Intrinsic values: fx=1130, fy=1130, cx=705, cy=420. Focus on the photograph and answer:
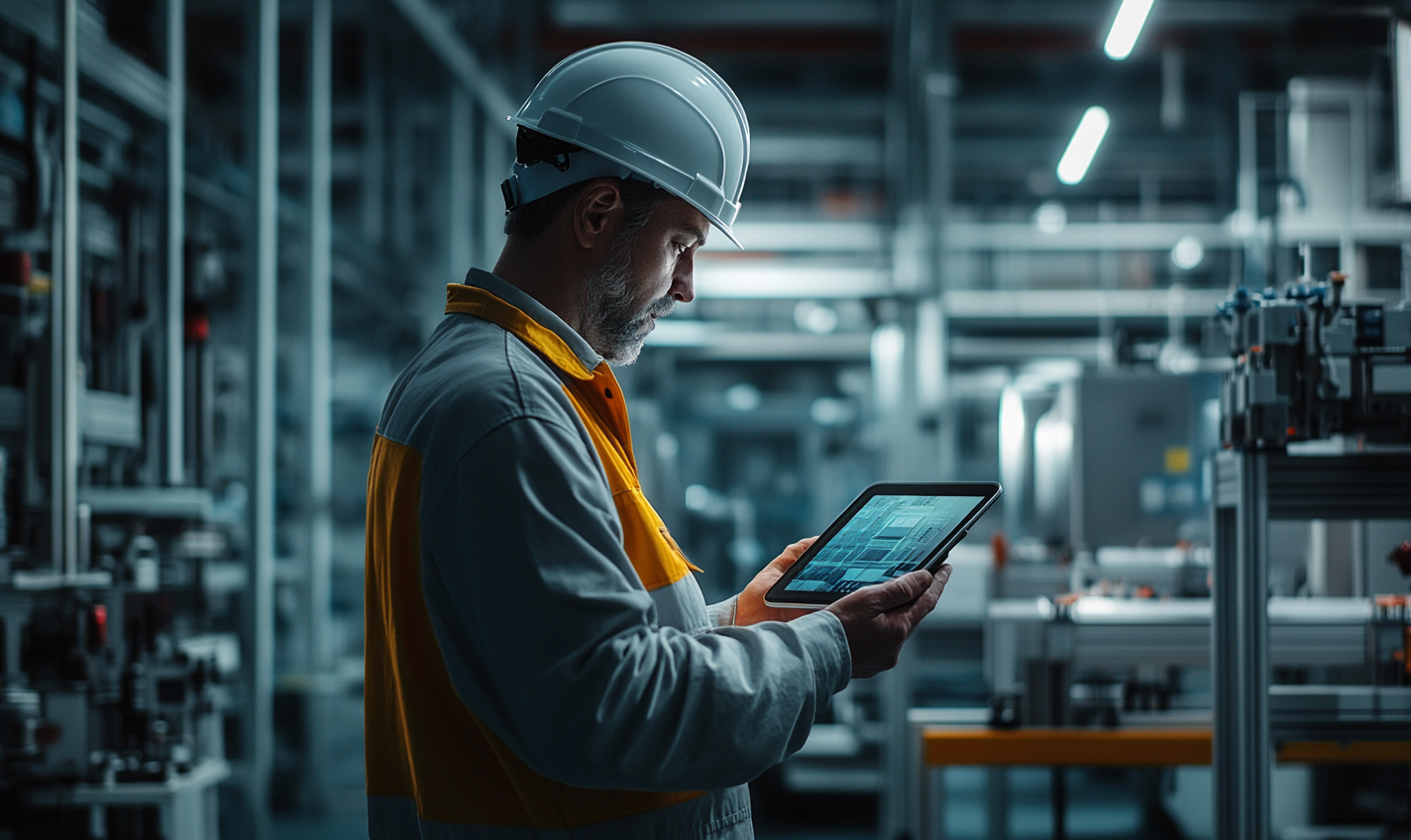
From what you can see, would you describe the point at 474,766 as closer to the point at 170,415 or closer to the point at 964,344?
the point at 170,415

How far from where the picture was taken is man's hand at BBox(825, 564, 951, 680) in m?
1.03

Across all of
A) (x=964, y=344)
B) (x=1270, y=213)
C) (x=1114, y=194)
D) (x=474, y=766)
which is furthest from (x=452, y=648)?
(x=1114, y=194)

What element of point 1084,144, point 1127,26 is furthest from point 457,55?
point 1127,26

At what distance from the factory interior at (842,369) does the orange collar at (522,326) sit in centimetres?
174

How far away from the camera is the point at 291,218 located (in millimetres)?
5723

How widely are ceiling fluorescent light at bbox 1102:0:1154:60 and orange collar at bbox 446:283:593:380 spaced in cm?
268

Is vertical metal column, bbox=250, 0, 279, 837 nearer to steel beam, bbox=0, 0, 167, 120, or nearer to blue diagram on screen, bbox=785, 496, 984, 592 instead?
steel beam, bbox=0, 0, 167, 120

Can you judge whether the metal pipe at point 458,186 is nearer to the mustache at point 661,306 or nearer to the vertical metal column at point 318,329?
the vertical metal column at point 318,329

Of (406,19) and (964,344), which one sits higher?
(406,19)

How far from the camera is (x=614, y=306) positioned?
111 cm

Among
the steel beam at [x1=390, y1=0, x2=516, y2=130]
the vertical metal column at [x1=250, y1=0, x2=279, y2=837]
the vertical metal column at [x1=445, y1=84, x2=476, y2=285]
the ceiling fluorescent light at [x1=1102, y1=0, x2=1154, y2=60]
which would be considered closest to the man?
the ceiling fluorescent light at [x1=1102, y1=0, x2=1154, y2=60]

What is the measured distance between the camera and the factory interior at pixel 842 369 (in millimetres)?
2465

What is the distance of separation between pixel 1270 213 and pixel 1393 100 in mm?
1806

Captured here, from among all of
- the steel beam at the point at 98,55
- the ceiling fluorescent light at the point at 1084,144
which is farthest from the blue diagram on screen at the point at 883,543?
the ceiling fluorescent light at the point at 1084,144
